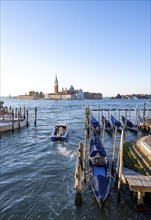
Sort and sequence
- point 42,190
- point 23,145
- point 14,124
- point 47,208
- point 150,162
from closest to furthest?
1. point 47,208
2. point 42,190
3. point 150,162
4. point 23,145
5. point 14,124

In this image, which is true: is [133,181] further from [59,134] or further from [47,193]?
[59,134]

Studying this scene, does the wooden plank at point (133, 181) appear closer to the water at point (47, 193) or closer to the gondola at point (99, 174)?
the gondola at point (99, 174)

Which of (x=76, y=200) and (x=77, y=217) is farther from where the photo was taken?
(x=76, y=200)

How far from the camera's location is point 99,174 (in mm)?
12461

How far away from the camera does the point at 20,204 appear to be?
11.0m

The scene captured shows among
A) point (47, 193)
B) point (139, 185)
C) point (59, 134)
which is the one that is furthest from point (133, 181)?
point (59, 134)

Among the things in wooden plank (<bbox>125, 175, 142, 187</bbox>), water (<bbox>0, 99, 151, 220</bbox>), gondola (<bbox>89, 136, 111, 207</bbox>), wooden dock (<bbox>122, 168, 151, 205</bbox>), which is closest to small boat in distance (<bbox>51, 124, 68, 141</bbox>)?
water (<bbox>0, 99, 151, 220</bbox>)

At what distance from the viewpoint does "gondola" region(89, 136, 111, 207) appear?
1059 centimetres

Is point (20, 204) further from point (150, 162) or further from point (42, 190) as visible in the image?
point (150, 162)

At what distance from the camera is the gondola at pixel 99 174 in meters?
10.6

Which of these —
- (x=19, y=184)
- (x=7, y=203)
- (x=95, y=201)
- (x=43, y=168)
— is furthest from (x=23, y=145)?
(x=95, y=201)

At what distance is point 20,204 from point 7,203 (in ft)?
2.35

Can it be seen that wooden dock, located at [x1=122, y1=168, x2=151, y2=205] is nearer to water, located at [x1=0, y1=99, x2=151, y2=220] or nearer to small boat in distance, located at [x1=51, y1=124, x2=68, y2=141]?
water, located at [x1=0, y1=99, x2=151, y2=220]

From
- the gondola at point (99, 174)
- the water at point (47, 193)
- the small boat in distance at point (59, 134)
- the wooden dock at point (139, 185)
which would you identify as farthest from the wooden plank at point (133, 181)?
the small boat in distance at point (59, 134)
